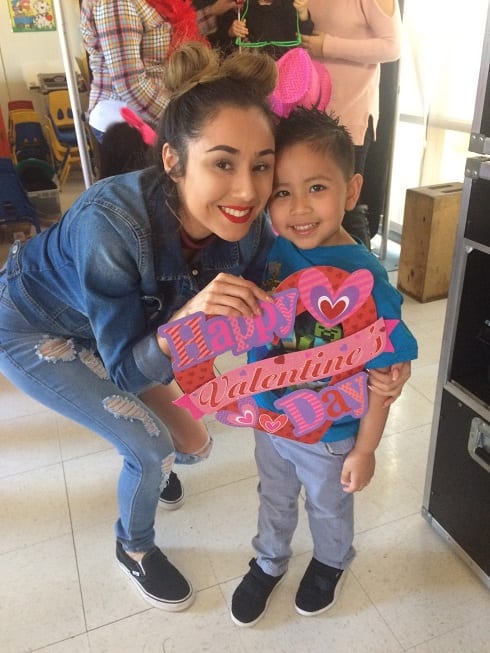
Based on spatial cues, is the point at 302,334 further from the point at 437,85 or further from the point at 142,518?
the point at 437,85

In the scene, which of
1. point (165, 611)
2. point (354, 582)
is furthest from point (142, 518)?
point (354, 582)

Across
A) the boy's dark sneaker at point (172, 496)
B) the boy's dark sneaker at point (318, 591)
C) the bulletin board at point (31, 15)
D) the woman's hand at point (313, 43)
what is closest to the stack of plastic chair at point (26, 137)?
the bulletin board at point (31, 15)

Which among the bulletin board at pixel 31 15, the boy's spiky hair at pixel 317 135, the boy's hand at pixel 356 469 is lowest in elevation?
the boy's hand at pixel 356 469

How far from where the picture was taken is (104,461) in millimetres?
1768

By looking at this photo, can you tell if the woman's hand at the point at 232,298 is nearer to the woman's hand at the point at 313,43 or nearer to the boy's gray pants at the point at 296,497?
the boy's gray pants at the point at 296,497

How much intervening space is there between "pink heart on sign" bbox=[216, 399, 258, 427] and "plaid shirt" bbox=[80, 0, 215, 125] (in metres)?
1.12

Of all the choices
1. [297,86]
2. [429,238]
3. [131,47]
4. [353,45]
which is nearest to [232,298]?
[297,86]

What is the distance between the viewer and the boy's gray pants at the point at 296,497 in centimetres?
106

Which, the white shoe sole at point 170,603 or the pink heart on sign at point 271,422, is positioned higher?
the pink heart on sign at point 271,422

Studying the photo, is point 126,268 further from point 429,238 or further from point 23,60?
point 23,60

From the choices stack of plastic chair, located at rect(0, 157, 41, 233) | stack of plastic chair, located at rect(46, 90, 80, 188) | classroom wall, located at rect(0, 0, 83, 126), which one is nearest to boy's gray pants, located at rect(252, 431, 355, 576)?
stack of plastic chair, located at rect(0, 157, 41, 233)

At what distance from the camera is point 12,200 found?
3346 millimetres

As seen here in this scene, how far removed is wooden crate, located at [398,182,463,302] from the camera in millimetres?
2504

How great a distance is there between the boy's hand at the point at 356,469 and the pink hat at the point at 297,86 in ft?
1.96
